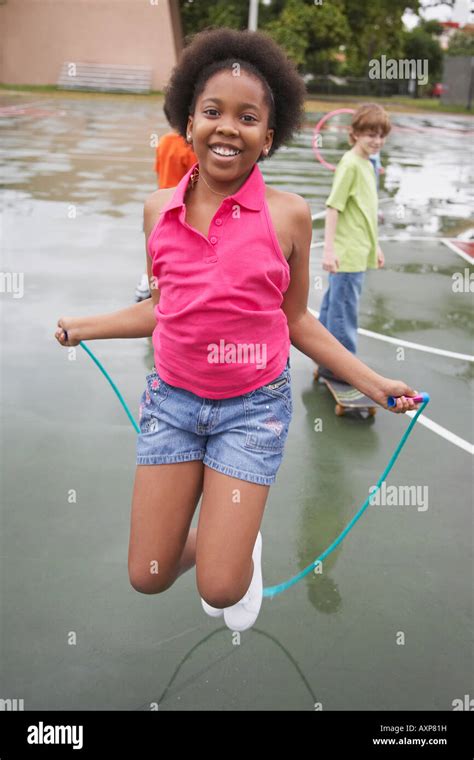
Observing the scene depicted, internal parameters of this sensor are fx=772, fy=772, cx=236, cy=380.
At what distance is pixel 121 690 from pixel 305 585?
102 cm

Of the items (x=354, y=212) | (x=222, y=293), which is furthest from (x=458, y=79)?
(x=222, y=293)

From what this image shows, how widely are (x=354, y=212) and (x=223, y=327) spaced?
300 cm

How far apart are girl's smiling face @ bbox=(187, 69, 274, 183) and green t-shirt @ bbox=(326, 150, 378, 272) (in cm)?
262

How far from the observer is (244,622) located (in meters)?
2.84

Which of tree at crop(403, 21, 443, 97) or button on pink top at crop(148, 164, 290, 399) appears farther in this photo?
tree at crop(403, 21, 443, 97)

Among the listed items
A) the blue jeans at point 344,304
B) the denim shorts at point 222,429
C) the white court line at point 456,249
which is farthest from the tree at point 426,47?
the denim shorts at point 222,429

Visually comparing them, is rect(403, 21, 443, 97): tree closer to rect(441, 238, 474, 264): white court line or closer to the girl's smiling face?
rect(441, 238, 474, 264): white court line

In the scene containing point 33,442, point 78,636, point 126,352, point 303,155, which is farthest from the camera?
point 303,155

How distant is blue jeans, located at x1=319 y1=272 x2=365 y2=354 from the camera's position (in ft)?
17.5

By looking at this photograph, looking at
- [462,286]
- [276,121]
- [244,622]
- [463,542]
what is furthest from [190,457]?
[462,286]

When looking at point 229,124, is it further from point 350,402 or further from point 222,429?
point 350,402

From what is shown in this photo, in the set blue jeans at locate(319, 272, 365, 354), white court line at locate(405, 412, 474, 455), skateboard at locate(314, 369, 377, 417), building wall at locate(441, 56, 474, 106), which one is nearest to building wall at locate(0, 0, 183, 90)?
building wall at locate(441, 56, 474, 106)
